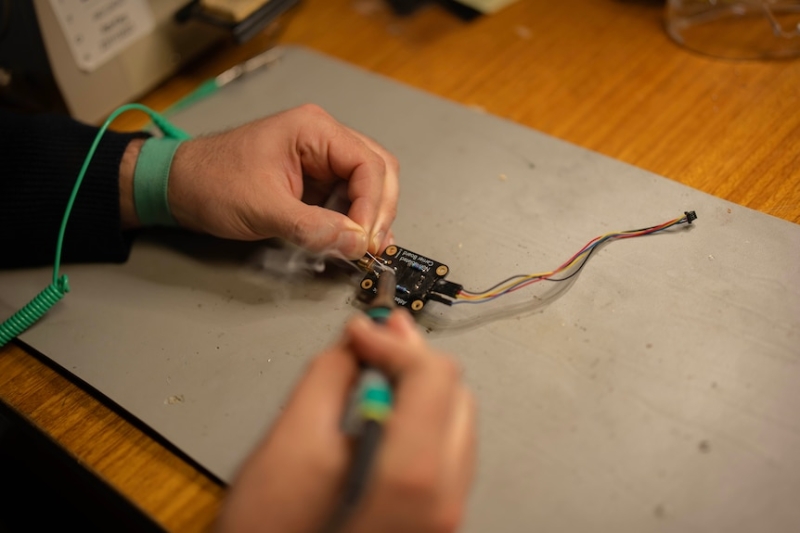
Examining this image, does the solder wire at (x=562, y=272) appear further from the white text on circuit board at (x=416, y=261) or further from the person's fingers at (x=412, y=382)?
the person's fingers at (x=412, y=382)

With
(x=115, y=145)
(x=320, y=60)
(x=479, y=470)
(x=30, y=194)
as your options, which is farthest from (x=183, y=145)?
(x=479, y=470)

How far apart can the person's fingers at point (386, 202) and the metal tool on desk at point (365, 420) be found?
0.29 meters

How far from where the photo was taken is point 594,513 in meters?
0.58

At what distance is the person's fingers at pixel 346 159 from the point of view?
81 cm

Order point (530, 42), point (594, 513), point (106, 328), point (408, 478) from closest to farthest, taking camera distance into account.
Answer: point (408, 478)
point (594, 513)
point (106, 328)
point (530, 42)

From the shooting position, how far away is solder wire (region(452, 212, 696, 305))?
77cm

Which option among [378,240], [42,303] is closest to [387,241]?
[378,240]

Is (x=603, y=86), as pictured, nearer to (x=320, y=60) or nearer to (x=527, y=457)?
(x=320, y=60)

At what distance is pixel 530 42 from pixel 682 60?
10.1 inches

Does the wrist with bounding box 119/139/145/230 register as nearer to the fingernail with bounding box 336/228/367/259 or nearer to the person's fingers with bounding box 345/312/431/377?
the fingernail with bounding box 336/228/367/259

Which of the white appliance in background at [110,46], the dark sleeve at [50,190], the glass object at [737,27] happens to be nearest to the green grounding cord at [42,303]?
the dark sleeve at [50,190]

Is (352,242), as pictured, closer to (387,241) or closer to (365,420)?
(387,241)

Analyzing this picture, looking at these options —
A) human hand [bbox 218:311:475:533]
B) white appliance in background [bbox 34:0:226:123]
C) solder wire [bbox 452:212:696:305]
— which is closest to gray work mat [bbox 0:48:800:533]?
solder wire [bbox 452:212:696:305]

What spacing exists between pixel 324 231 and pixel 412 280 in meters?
0.12
